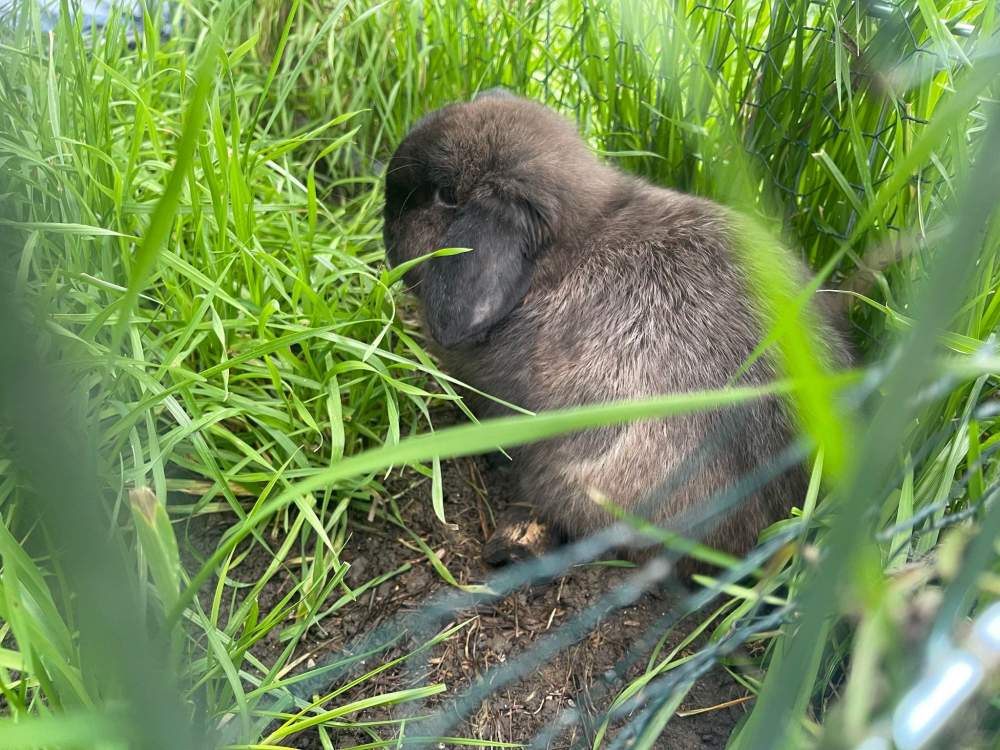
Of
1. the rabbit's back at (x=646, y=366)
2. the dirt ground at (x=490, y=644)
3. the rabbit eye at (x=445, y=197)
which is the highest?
the rabbit eye at (x=445, y=197)

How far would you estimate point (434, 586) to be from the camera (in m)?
2.09

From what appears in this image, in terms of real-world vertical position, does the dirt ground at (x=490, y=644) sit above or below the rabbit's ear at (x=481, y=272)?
below

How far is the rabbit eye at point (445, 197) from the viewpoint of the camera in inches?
94.6

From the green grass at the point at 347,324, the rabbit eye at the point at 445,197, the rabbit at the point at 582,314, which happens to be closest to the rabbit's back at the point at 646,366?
the rabbit at the point at 582,314

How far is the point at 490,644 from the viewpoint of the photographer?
199 centimetres

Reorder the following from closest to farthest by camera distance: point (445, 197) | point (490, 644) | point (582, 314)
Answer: point (490, 644), point (582, 314), point (445, 197)

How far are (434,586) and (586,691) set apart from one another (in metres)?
0.46

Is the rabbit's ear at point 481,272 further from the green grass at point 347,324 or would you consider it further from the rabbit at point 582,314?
the green grass at point 347,324

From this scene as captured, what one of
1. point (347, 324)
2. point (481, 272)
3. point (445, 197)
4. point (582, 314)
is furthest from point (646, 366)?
point (445, 197)

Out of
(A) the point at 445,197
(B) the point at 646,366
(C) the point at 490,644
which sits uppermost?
(A) the point at 445,197

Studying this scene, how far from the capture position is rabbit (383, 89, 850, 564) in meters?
1.94

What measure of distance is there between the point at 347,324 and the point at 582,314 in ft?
1.97

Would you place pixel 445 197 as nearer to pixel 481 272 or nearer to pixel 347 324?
pixel 481 272

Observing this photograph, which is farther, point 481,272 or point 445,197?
point 445,197
